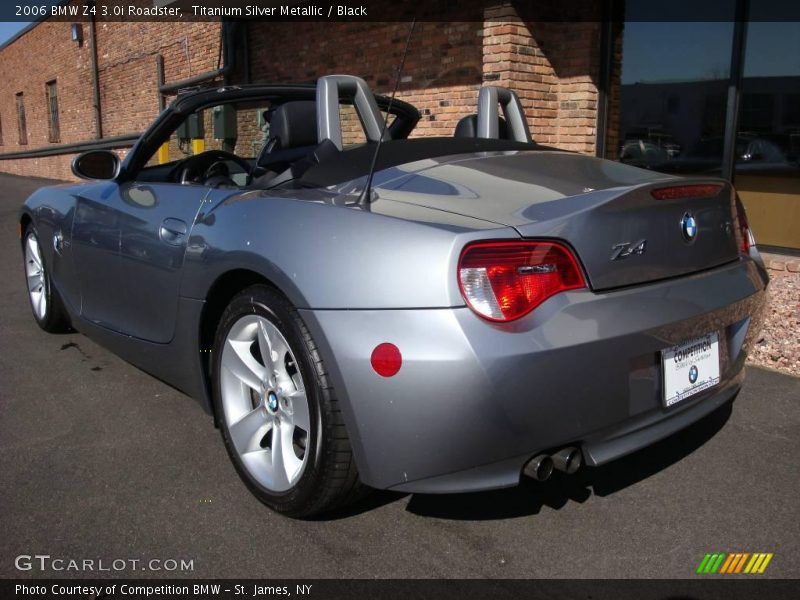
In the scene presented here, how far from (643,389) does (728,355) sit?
0.56m

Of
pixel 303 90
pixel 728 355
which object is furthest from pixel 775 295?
pixel 303 90

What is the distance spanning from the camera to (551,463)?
2.12 m

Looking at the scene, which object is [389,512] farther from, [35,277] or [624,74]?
[624,74]

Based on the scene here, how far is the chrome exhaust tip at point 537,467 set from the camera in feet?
6.82

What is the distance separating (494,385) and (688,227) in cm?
98

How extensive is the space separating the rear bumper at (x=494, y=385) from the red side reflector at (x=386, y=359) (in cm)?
2

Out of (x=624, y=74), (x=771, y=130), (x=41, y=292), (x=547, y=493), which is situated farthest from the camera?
(x=624, y=74)

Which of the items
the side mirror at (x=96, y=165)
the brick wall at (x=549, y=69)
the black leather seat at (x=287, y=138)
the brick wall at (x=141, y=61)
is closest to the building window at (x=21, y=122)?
the brick wall at (x=141, y=61)

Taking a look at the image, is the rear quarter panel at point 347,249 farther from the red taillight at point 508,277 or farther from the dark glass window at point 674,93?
the dark glass window at point 674,93

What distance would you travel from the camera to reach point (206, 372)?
9.39ft

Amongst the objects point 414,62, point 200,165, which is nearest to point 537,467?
point 200,165

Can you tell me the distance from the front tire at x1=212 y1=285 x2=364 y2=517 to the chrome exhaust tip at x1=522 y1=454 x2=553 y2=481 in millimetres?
537

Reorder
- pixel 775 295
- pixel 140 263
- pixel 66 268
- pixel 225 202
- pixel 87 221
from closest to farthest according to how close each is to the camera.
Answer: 1. pixel 225 202
2. pixel 140 263
3. pixel 87 221
4. pixel 66 268
5. pixel 775 295
